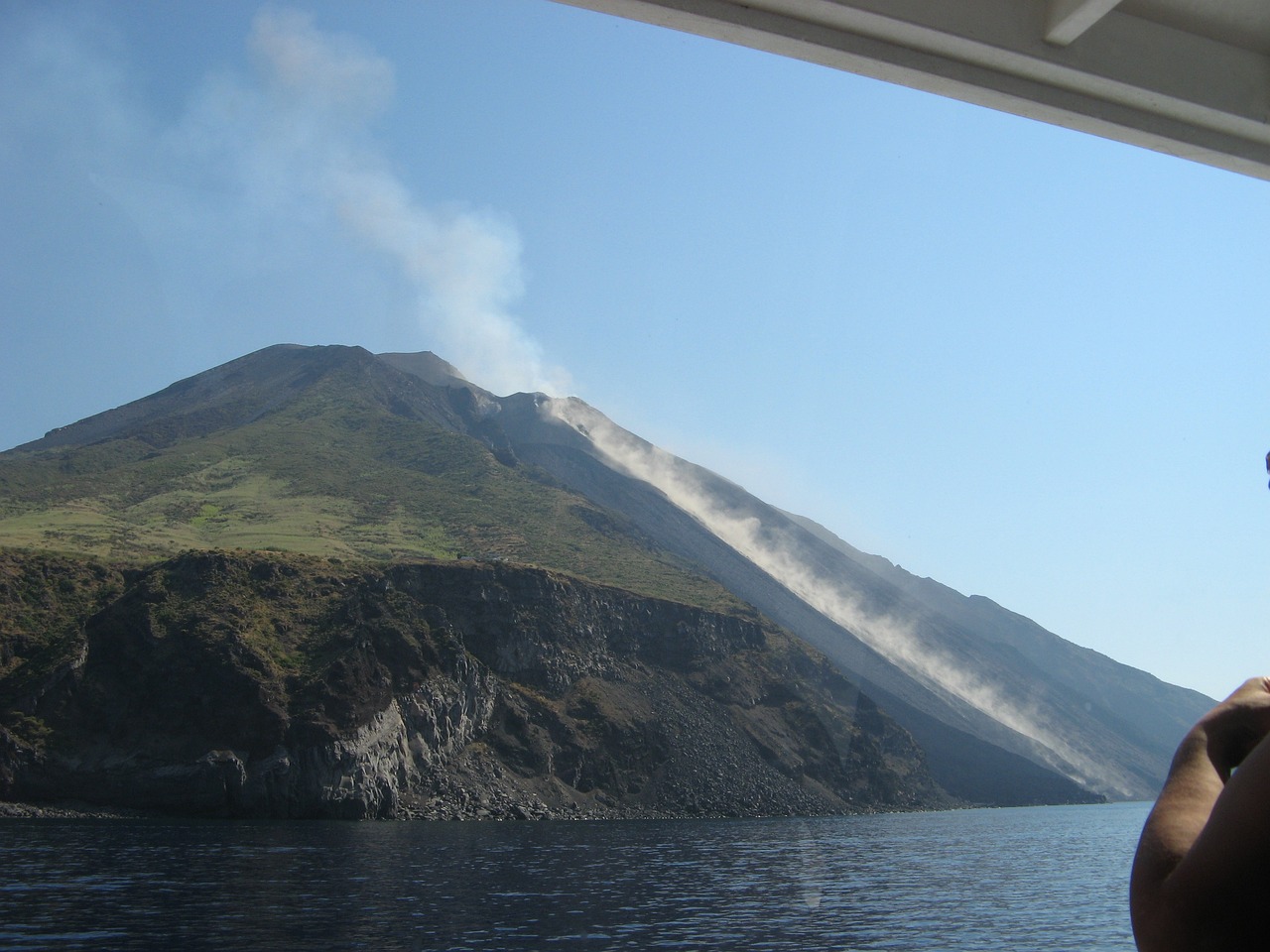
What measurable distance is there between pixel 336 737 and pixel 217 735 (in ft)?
34.0

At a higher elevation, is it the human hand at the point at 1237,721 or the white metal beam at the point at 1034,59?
the white metal beam at the point at 1034,59

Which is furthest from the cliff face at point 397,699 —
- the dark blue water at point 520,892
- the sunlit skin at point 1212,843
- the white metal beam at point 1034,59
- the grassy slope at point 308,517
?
the sunlit skin at point 1212,843

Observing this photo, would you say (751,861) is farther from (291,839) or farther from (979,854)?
(291,839)

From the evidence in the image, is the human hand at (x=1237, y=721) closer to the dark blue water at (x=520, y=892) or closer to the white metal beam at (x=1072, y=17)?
the white metal beam at (x=1072, y=17)

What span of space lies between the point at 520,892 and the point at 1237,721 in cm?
4588

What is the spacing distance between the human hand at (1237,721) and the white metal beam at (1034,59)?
4.07 metres

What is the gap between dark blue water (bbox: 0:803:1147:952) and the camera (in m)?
32.7

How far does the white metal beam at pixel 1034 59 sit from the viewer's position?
5.12 meters

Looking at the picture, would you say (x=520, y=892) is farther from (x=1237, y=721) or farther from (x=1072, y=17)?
(x=1237, y=721)

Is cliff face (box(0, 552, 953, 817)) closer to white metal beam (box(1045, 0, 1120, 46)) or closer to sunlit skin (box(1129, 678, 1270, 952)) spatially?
white metal beam (box(1045, 0, 1120, 46))

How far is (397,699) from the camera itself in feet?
340

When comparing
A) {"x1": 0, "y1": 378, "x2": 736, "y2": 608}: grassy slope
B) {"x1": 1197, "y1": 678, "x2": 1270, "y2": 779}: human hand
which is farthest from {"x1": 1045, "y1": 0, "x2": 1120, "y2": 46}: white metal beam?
{"x1": 0, "y1": 378, "x2": 736, "y2": 608}: grassy slope

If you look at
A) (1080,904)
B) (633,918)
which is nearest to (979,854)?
(1080,904)

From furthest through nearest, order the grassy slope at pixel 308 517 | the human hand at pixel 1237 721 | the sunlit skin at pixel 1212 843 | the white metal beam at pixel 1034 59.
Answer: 1. the grassy slope at pixel 308 517
2. the white metal beam at pixel 1034 59
3. the human hand at pixel 1237 721
4. the sunlit skin at pixel 1212 843
